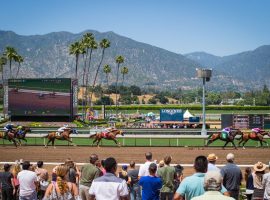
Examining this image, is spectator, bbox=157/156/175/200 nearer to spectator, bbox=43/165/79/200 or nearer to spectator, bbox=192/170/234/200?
spectator, bbox=43/165/79/200

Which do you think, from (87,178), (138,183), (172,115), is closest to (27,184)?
(87,178)

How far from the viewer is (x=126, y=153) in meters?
21.5

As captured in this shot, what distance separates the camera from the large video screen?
4359 cm

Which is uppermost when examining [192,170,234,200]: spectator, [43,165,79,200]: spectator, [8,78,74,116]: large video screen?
[8,78,74,116]: large video screen

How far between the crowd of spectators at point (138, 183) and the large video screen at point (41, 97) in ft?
114

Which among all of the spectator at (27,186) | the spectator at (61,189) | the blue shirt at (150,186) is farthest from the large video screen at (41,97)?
the spectator at (61,189)

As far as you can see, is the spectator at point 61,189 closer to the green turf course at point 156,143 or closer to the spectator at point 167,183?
the spectator at point 167,183

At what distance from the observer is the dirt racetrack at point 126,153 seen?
19141 mm

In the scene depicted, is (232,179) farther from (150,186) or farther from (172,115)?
(172,115)

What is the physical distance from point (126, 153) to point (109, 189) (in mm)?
16182

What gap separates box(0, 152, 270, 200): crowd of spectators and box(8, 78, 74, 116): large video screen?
3467 cm

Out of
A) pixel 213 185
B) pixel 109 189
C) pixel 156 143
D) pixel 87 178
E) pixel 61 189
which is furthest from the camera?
pixel 156 143

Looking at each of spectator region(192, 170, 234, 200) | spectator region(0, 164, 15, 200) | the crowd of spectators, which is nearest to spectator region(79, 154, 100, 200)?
the crowd of spectators

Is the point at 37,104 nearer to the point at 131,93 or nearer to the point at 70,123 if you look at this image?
the point at 70,123
